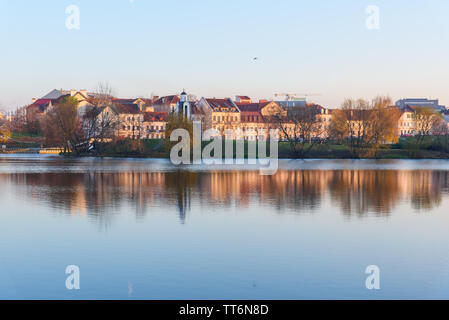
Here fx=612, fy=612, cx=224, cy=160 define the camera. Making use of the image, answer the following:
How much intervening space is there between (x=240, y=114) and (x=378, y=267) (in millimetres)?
125565

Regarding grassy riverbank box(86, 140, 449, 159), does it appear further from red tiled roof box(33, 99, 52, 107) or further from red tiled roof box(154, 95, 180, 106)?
red tiled roof box(33, 99, 52, 107)

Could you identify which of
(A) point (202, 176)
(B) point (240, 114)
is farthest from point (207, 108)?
(A) point (202, 176)

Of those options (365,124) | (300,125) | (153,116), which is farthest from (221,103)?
(365,124)

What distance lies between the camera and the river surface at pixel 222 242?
13.1 meters

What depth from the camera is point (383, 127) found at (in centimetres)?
8081

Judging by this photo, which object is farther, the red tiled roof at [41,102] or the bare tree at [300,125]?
the red tiled roof at [41,102]

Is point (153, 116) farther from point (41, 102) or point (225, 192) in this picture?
point (225, 192)

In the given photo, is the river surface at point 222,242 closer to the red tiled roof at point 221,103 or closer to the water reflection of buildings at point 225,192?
the water reflection of buildings at point 225,192

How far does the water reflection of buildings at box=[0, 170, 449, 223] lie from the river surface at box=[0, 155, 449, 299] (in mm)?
95

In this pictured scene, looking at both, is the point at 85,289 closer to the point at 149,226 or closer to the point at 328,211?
the point at 149,226

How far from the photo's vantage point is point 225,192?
32.4 m

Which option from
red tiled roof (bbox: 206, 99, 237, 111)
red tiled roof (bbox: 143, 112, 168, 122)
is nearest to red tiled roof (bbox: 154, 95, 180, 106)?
red tiled roof (bbox: 143, 112, 168, 122)

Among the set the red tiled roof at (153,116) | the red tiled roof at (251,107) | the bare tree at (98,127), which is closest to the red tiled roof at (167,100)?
the red tiled roof at (153,116)

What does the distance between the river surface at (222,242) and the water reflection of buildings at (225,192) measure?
10 centimetres
